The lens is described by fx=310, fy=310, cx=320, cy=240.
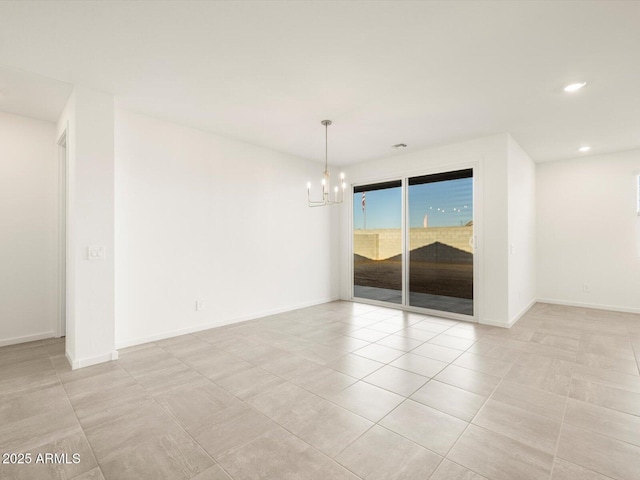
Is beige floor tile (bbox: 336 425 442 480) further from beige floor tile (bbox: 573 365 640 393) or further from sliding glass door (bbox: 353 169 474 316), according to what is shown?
sliding glass door (bbox: 353 169 474 316)

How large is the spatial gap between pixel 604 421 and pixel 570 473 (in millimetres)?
783

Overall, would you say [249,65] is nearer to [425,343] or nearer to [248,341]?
[248,341]

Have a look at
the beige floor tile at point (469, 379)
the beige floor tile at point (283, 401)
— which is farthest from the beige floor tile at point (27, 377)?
the beige floor tile at point (469, 379)

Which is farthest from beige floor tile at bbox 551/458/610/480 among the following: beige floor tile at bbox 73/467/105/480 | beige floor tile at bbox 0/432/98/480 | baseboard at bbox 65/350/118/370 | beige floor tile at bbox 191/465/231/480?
baseboard at bbox 65/350/118/370

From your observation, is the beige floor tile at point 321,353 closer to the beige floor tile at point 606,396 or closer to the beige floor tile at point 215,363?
the beige floor tile at point 215,363

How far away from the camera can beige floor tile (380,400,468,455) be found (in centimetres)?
194

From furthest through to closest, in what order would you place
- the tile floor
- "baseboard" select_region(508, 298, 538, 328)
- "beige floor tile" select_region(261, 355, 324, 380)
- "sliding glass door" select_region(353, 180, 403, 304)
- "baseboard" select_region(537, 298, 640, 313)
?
"sliding glass door" select_region(353, 180, 403, 304) → "baseboard" select_region(537, 298, 640, 313) → "baseboard" select_region(508, 298, 538, 328) → "beige floor tile" select_region(261, 355, 324, 380) → the tile floor

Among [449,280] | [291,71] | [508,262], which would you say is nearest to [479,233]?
[508,262]

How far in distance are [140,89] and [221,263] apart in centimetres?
234

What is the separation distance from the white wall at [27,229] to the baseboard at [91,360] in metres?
1.09

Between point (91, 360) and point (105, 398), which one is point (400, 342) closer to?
point (105, 398)

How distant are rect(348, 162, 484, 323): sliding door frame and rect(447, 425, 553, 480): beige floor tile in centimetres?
298

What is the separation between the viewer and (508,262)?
4.43m

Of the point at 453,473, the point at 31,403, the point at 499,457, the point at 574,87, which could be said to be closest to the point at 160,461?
the point at 31,403
